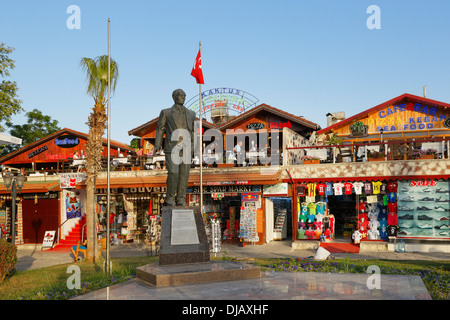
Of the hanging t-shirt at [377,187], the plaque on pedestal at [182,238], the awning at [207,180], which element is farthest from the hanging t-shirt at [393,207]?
the plaque on pedestal at [182,238]

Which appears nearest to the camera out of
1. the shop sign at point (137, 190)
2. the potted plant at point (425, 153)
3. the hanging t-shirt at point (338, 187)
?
the potted plant at point (425, 153)

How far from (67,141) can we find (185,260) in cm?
2240

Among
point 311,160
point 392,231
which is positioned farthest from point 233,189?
point 392,231

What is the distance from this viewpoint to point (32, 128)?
128 ft

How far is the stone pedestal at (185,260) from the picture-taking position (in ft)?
26.2

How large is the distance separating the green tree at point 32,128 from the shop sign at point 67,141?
9759 millimetres

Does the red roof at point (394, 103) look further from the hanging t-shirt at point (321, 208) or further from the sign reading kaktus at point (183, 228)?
the sign reading kaktus at point (183, 228)

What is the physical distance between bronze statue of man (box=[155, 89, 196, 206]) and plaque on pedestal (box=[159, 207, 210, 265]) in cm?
48

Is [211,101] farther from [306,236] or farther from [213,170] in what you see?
[306,236]

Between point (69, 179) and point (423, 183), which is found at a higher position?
point (69, 179)

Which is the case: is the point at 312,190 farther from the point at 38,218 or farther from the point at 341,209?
the point at 38,218

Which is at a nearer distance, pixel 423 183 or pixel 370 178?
pixel 423 183
